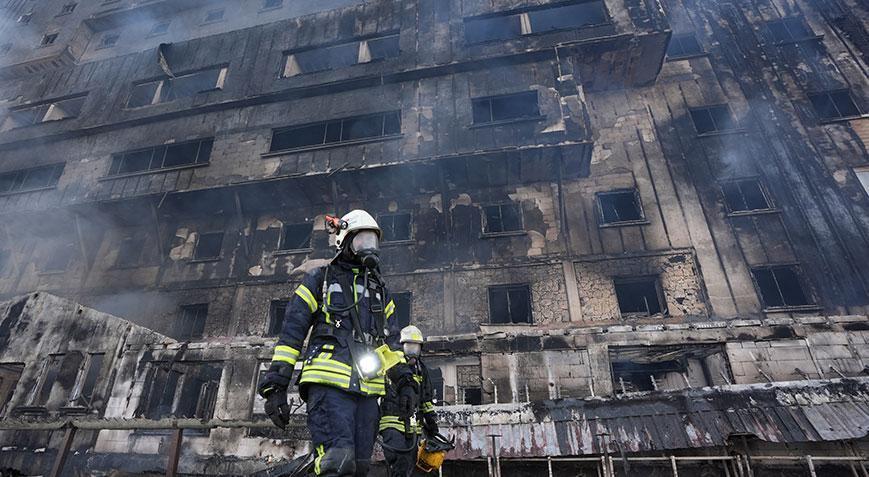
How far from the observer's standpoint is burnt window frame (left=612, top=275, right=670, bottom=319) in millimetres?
10570

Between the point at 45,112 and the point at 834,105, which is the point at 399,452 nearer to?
the point at 834,105

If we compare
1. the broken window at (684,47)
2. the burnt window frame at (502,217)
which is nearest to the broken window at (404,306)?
the burnt window frame at (502,217)

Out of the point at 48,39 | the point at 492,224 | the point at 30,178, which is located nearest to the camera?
the point at 492,224

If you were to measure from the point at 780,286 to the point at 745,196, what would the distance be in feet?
9.38

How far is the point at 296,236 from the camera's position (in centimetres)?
1377

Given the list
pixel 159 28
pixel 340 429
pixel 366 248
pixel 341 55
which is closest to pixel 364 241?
pixel 366 248

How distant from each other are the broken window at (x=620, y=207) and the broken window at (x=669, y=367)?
12.8 feet

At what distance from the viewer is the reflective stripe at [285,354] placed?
3111 millimetres

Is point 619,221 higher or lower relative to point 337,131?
lower

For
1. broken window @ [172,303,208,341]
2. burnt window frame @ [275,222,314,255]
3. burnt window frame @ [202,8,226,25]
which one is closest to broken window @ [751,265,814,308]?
burnt window frame @ [275,222,314,255]

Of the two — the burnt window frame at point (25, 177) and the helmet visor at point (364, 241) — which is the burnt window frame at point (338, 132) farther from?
the helmet visor at point (364, 241)

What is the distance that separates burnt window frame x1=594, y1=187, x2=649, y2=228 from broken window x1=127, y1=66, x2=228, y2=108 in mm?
15825

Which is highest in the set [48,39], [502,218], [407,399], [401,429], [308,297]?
[48,39]

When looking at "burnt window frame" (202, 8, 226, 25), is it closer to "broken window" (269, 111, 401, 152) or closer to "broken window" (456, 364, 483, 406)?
"broken window" (269, 111, 401, 152)
